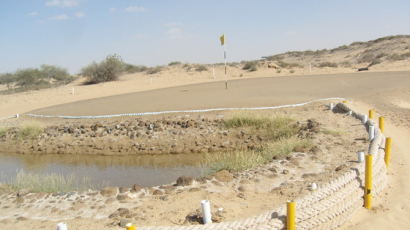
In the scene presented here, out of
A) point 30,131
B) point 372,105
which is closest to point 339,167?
point 372,105

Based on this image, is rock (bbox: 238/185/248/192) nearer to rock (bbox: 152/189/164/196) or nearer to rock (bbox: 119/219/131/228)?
rock (bbox: 152/189/164/196)

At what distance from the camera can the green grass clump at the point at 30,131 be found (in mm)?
15863

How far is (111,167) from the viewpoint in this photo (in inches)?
473

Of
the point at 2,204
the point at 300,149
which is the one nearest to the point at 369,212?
the point at 300,149

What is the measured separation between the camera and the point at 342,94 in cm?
1814

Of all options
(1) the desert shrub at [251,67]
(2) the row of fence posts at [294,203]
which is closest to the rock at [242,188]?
(2) the row of fence posts at [294,203]

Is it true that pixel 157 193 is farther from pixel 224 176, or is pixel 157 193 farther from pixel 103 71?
pixel 103 71

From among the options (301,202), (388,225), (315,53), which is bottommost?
(388,225)

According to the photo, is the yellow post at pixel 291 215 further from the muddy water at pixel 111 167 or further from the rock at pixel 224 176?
the muddy water at pixel 111 167

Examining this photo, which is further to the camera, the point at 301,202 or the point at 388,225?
the point at 388,225

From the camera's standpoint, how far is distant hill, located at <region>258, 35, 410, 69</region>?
43.5m

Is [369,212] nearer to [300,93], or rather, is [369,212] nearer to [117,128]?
[117,128]

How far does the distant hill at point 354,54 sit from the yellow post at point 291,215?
119 feet

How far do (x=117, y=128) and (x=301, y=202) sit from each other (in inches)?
419
